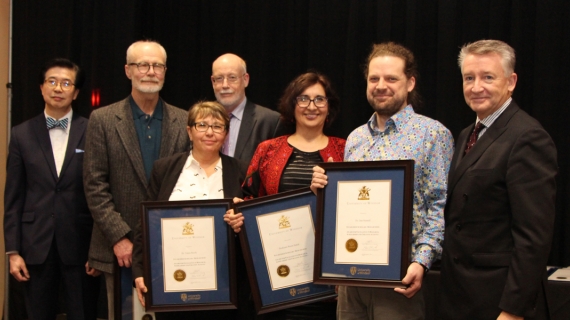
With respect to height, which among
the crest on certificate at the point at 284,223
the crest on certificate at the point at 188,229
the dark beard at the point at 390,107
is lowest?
the crest on certificate at the point at 188,229

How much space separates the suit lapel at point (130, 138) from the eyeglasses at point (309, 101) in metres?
1.02

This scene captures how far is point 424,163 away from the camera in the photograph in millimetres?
2529

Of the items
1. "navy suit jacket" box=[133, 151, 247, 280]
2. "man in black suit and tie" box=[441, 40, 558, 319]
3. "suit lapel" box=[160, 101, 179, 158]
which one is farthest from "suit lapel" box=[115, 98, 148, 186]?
"man in black suit and tie" box=[441, 40, 558, 319]

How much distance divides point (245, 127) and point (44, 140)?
131 centimetres

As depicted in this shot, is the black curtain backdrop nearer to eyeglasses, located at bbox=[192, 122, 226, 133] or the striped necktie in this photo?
eyeglasses, located at bbox=[192, 122, 226, 133]

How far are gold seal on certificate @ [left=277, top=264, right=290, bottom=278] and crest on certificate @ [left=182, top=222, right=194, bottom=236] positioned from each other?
47 centimetres

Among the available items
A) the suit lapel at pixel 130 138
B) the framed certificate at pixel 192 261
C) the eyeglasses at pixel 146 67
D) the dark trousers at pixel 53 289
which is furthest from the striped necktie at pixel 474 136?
the dark trousers at pixel 53 289

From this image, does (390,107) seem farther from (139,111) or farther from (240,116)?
(139,111)

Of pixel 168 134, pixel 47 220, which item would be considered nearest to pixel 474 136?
pixel 168 134

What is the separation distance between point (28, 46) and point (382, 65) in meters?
3.92

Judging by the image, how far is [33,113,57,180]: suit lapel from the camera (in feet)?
12.4

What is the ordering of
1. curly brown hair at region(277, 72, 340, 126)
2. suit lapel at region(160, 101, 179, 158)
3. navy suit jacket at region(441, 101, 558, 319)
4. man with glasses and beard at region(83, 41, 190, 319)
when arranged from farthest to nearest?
suit lapel at region(160, 101, 179, 158) < man with glasses and beard at region(83, 41, 190, 319) < curly brown hair at region(277, 72, 340, 126) < navy suit jacket at region(441, 101, 558, 319)

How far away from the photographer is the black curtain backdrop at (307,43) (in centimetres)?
383

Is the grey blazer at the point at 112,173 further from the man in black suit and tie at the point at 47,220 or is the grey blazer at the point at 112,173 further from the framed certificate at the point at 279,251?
the framed certificate at the point at 279,251
